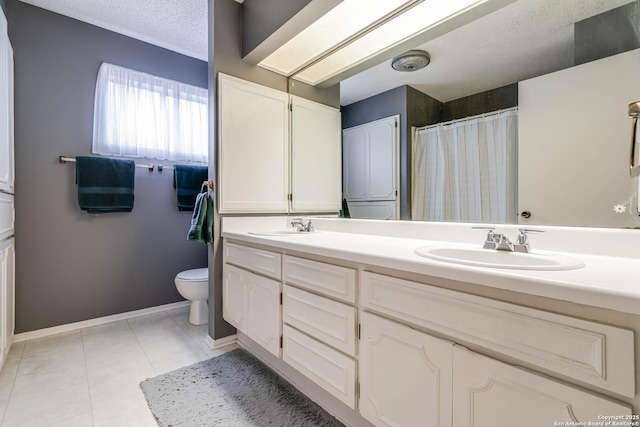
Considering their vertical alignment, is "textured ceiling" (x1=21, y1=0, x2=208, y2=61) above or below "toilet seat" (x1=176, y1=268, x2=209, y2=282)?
above

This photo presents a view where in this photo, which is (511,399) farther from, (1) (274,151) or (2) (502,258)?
(1) (274,151)

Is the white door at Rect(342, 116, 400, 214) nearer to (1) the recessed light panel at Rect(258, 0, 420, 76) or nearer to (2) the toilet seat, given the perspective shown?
(1) the recessed light panel at Rect(258, 0, 420, 76)

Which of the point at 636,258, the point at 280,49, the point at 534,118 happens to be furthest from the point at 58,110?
the point at 636,258

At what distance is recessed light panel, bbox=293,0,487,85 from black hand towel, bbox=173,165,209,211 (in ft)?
4.04

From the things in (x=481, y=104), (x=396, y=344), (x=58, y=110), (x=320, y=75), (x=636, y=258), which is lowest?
(x=396, y=344)

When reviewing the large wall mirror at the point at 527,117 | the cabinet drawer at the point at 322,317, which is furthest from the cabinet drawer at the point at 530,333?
the large wall mirror at the point at 527,117

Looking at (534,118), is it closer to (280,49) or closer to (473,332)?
(473,332)

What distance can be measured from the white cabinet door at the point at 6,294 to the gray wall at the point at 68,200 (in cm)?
16

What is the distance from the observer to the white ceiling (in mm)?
1171

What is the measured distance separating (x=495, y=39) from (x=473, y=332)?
1325 millimetres

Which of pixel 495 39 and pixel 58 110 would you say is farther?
pixel 58 110

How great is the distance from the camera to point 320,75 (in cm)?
215

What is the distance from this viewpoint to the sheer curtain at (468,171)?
1292 millimetres

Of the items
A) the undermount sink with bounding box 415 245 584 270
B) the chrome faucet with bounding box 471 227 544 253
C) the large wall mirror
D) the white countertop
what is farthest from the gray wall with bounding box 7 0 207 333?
the chrome faucet with bounding box 471 227 544 253
